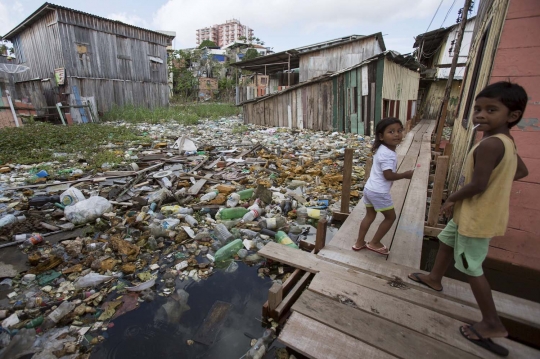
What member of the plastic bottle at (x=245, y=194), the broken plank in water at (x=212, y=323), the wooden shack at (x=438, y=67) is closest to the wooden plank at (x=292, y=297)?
the broken plank in water at (x=212, y=323)

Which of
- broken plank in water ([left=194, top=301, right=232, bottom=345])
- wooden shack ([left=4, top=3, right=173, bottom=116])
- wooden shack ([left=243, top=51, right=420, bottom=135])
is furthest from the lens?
wooden shack ([left=4, top=3, right=173, bottom=116])

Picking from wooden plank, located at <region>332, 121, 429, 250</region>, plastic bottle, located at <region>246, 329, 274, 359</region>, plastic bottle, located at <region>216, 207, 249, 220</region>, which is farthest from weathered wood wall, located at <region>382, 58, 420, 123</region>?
plastic bottle, located at <region>246, 329, 274, 359</region>

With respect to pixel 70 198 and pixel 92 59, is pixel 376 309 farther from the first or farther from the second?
pixel 92 59

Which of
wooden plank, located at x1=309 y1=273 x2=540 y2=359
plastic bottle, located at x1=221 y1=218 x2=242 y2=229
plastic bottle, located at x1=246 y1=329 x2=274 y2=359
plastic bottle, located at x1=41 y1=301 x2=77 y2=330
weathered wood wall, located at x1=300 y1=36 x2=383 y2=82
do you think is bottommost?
plastic bottle, located at x1=246 y1=329 x2=274 y2=359

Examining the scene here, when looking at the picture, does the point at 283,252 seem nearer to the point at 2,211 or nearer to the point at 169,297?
the point at 169,297

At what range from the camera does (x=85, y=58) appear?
1341cm

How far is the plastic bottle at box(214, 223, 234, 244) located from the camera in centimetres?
311

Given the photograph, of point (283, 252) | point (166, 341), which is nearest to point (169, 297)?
point (166, 341)

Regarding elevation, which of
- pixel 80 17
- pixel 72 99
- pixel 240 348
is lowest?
pixel 240 348

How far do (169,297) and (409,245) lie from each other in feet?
7.31

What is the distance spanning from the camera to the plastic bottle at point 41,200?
3922 mm

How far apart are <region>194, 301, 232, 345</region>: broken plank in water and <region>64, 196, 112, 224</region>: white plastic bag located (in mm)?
2246

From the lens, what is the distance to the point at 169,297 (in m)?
2.34

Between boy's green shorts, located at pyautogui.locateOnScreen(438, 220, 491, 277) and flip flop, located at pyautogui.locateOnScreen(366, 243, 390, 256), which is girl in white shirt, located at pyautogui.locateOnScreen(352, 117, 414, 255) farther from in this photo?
boy's green shorts, located at pyautogui.locateOnScreen(438, 220, 491, 277)
